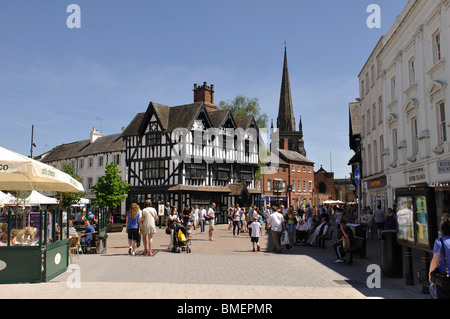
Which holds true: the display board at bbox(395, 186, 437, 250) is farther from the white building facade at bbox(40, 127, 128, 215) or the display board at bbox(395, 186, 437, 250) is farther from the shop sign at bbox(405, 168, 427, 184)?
the white building facade at bbox(40, 127, 128, 215)

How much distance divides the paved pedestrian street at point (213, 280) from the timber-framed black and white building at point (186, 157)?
20609 millimetres

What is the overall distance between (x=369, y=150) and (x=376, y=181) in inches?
130

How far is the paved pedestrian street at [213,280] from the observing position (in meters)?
7.34

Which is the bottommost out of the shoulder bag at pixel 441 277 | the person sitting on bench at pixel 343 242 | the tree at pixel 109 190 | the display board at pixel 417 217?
the person sitting on bench at pixel 343 242

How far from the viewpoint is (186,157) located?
33719mm

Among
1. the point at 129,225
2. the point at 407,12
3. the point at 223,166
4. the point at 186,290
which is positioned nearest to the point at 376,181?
the point at 407,12

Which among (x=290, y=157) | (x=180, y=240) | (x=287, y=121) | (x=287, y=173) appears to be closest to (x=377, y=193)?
(x=180, y=240)

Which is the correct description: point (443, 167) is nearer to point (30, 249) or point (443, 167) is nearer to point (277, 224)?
point (277, 224)

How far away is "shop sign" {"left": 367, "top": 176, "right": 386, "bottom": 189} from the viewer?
24547mm

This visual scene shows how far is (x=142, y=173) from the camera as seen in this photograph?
35.7m

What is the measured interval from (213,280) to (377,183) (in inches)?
782

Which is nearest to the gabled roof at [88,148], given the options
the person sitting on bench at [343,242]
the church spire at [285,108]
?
the person sitting on bench at [343,242]

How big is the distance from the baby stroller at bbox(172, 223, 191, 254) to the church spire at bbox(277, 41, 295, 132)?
73.4m

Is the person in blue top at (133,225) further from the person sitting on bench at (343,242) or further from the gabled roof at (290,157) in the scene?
the gabled roof at (290,157)
